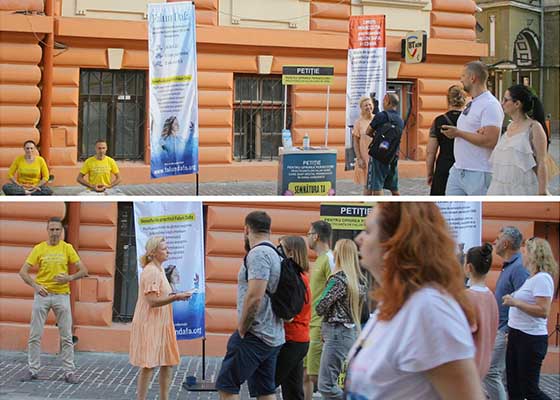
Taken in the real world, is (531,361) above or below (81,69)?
below

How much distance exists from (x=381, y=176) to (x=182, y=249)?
2.32 meters

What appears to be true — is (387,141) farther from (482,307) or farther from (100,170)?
(482,307)

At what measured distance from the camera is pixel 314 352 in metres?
5.34

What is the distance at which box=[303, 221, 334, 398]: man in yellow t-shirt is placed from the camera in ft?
17.0

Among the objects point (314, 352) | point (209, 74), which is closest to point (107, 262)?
point (314, 352)

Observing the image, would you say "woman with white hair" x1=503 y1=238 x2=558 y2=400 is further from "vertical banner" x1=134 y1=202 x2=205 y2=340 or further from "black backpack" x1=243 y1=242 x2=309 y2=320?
"vertical banner" x1=134 y1=202 x2=205 y2=340

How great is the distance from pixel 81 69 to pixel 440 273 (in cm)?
932

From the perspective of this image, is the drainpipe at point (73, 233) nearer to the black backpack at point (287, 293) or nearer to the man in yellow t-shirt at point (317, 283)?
the man in yellow t-shirt at point (317, 283)

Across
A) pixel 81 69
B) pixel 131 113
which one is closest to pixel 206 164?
pixel 131 113

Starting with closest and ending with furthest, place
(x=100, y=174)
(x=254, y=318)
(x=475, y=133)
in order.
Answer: (x=254, y=318), (x=475, y=133), (x=100, y=174)

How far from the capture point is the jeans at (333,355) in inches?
189

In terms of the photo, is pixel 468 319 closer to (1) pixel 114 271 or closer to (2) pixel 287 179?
(2) pixel 287 179

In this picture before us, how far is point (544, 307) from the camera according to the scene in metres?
4.86

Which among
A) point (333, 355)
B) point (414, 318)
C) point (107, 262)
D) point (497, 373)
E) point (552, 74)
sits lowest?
point (497, 373)
